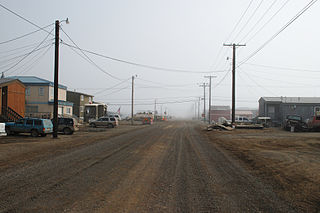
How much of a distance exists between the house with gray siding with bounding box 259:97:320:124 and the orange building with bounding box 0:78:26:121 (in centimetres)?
4202

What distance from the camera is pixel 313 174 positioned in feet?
31.1

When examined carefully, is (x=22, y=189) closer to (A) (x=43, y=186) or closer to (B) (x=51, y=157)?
(A) (x=43, y=186)

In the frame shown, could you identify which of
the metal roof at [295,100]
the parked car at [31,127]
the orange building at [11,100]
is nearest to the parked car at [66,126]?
the parked car at [31,127]

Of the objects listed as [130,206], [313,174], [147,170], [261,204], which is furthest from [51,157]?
[313,174]

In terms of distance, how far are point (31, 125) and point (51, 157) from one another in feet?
40.2

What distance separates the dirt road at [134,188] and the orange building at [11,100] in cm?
2336

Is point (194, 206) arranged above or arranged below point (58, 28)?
below

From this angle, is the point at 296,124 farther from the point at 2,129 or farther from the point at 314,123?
the point at 2,129

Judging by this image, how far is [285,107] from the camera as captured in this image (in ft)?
165

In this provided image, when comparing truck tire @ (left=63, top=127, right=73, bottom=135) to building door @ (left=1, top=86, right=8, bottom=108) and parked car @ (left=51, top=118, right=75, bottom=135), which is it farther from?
building door @ (left=1, top=86, right=8, bottom=108)

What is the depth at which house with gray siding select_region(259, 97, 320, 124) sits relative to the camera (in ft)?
164

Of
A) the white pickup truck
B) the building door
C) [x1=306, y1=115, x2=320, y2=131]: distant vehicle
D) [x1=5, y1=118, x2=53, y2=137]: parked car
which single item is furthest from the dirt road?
[x1=306, y1=115, x2=320, y2=131]: distant vehicle

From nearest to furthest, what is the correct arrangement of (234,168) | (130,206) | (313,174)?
(130,206), (313,174), (234,168)

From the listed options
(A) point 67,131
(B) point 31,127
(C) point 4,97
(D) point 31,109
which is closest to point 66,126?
(A) point 67,131
